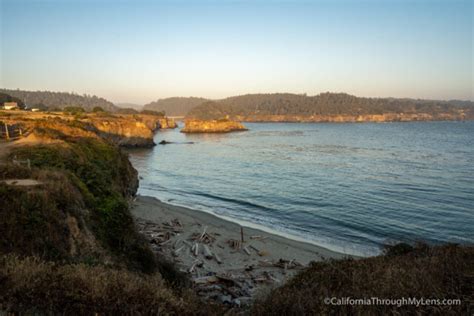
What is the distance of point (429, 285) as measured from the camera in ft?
22.0

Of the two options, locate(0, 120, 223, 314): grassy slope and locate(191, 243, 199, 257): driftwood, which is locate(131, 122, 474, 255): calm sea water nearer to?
locate(191, 243, 199, 257): driftwood

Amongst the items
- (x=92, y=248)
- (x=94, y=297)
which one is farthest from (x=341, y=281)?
(x=92, y=248)

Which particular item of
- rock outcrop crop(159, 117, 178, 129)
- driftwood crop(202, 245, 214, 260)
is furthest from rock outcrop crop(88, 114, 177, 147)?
rock outcrop crop(159, 117, 178, 129)

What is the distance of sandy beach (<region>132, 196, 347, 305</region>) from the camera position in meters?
12.7

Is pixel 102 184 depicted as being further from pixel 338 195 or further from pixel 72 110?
pixel 72 110

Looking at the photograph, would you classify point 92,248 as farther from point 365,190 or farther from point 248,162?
point 248,162

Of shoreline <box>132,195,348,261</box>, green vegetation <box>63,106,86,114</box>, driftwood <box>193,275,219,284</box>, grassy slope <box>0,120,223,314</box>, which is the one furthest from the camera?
green vegetation <box>63,106,86,114</box>

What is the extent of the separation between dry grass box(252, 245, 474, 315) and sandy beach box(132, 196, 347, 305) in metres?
3.28

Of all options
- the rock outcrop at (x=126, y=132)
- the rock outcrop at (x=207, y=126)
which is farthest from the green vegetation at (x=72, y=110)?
the rock outcrop at (x=207, y=126)

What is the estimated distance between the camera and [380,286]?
6.95m

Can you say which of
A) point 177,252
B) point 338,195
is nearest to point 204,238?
point 177,252

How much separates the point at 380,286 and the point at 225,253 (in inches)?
455

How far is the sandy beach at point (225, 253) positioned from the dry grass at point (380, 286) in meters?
3.28

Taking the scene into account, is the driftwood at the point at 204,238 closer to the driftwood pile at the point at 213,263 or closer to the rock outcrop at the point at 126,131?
the driftwood pile at the point at 213,263
